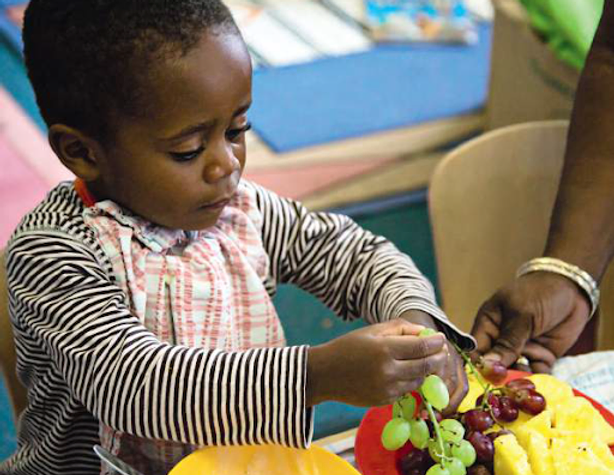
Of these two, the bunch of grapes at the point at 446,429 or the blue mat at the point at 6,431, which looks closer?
the bunch of grapes at the point at 446,429

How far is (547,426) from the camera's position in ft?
3.12

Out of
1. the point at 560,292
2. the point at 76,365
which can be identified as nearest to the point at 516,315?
the point at 560,292

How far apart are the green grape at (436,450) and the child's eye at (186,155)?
1.25ft

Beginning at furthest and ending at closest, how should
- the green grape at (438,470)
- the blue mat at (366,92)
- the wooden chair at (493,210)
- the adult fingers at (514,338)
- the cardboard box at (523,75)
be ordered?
the blue mat at (366,92), the cardboard box at (523,75), the wooden chair at (493,210), the adult fingers at (514,338), the green grape at (438,470)

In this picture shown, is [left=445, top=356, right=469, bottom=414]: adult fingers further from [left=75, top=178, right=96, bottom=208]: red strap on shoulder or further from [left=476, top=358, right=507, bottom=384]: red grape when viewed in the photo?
[left=75, top=178, right=96, bottom=208]: red strap on shoulder

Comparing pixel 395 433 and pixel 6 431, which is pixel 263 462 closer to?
pixel 395 433

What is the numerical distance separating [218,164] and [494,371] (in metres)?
0.39

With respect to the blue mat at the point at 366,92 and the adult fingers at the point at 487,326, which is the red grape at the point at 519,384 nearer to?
the adult fingers at the point at 487,326

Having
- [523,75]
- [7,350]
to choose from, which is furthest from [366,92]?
[7,350]

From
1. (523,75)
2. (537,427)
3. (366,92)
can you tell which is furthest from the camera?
(366,92)

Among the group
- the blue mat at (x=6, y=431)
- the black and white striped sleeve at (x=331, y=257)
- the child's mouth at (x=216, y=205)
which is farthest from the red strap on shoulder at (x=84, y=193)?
the blue mat at (x=6, y=431)

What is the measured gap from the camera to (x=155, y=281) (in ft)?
3.43

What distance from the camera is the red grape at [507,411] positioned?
968 mm

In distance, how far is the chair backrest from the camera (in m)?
1.19
